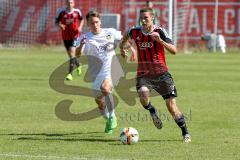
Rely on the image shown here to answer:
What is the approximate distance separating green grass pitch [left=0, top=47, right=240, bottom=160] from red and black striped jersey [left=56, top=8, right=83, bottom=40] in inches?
59.5

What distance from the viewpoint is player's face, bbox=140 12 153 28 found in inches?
459

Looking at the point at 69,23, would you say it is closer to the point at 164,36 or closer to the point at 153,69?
the point at 153,69

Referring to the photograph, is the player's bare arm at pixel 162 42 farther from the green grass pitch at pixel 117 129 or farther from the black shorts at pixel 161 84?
the green grass pitch at pixel 117 129

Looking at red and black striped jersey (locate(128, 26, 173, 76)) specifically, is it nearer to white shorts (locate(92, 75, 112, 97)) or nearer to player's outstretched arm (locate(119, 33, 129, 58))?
player's outstretched arm (locate(119, 33, 129, 58))

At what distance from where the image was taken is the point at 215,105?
17.0m

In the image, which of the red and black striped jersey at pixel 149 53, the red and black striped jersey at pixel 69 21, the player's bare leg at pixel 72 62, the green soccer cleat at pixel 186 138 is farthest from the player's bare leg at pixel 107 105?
the red and black striped jersey at pixel 69 21

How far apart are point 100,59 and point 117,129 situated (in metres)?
1.31

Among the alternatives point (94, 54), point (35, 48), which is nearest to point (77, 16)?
point (94, 54)

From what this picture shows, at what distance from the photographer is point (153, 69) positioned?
476 inches

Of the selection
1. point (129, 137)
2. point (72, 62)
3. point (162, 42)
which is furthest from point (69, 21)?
point (129, 137)

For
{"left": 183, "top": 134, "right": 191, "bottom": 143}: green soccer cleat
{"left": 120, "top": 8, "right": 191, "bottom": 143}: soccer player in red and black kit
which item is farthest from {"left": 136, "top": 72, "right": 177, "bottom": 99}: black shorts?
{"left": 183, "top": 134, "right": 191, "bottom": 143}: green soccer cleat

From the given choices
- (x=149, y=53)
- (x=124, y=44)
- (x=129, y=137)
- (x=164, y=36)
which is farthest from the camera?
(x=124, y=44)

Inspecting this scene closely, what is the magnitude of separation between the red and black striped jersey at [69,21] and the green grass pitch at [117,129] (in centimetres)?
151

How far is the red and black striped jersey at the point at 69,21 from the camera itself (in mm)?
24422
